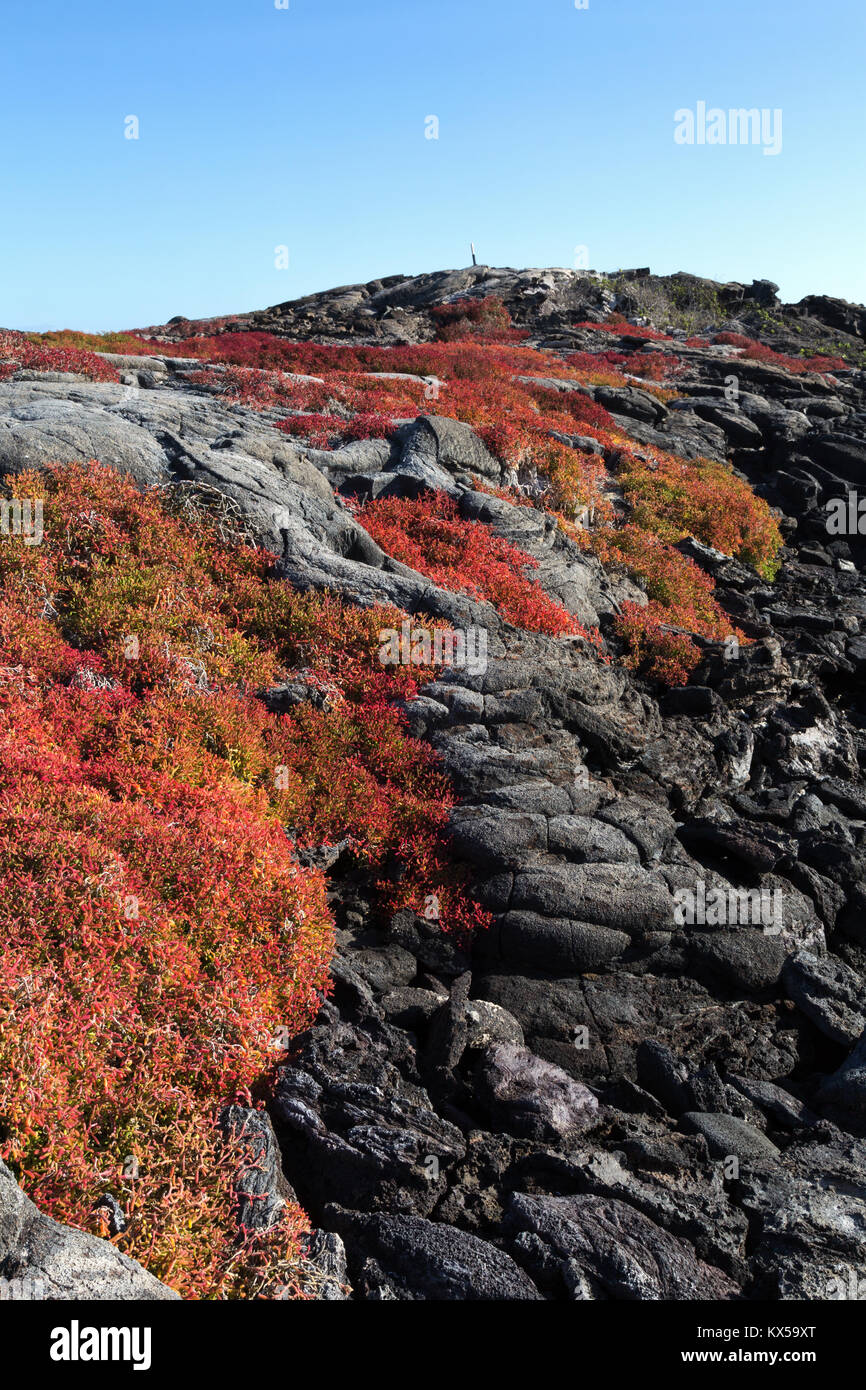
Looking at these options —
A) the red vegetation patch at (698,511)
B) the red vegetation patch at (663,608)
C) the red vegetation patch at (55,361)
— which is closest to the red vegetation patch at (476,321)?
the red vegetation patch at (698,511)

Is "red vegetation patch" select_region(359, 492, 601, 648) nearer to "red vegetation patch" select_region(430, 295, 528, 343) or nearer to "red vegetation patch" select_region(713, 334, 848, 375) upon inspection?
"red vegetation patch" select_region(430, 295, 528, 343)

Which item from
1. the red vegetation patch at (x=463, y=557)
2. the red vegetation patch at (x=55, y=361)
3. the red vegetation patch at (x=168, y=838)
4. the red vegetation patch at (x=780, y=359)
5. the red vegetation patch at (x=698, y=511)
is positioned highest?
the red vegetation patch at (x=780, y=359)

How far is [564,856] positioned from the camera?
36.2 ft

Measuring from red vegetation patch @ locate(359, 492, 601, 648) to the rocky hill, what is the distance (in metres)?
0.10

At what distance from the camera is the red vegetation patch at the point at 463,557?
1708 cm

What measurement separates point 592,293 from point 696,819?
224 ft

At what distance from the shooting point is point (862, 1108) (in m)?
8.24

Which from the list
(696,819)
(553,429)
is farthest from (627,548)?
(696,819)

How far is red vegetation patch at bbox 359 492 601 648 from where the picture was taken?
17.1 m

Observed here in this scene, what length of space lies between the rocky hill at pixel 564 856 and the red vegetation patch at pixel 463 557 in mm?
103

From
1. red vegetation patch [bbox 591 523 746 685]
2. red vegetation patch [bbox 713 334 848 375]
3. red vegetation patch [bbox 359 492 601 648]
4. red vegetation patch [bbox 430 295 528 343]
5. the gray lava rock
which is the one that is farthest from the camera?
red vegetation patch [bbox 713 334 848 375]

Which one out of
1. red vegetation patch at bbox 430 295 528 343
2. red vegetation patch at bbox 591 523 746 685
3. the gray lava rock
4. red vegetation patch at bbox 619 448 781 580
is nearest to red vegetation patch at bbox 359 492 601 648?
red vegetation patch at bbox 591 523 746 685

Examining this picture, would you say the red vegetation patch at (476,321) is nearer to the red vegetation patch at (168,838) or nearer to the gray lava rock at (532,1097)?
the red vegetation patch at (168,838)

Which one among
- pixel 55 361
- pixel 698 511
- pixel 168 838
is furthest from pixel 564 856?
pixel 55 361
